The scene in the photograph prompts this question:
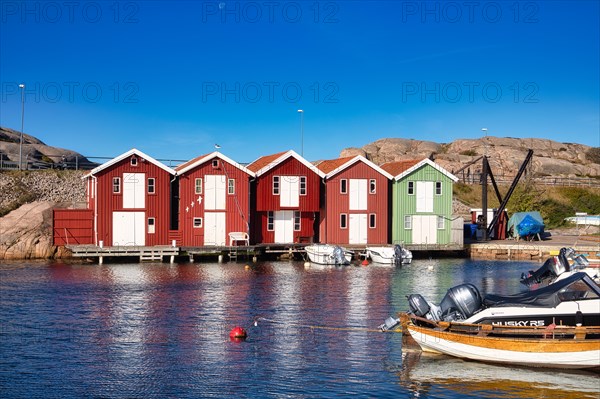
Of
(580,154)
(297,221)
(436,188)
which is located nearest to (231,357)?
(297,221)

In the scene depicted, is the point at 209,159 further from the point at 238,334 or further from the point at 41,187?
the point at 238,334

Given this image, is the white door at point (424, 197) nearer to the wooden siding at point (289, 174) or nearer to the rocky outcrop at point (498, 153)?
the wooden siding at point (289, 174)

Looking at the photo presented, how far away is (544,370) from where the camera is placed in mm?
22078

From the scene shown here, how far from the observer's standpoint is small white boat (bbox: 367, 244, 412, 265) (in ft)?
175

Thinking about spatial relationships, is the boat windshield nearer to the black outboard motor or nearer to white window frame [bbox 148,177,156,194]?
the black outboard motor

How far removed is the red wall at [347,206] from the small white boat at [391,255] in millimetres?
5128

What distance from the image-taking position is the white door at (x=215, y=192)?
183 feet

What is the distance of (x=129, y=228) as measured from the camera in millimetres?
54344

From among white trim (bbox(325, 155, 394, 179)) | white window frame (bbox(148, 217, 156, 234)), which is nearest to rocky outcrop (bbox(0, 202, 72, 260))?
white window frame (bbox(148, 217, 156, 234))

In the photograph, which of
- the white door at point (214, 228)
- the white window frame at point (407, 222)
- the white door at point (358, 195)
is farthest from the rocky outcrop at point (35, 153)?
the white window frame at point (407, 222)

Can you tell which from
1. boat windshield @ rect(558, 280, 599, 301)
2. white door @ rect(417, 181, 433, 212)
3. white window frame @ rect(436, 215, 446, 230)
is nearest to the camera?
boat windshield @ rect(558, 280, 599, 301)

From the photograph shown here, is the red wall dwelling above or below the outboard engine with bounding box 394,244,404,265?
above

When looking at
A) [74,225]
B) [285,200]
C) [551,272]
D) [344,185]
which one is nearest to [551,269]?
[551,272]

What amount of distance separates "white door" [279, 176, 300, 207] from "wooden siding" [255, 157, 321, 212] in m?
0.27
